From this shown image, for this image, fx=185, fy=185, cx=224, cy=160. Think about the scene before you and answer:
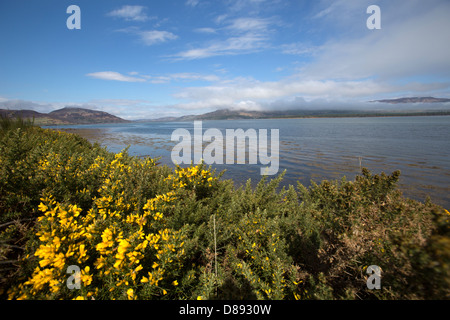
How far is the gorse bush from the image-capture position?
73.4 inches

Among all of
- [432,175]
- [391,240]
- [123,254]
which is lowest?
[432,175]

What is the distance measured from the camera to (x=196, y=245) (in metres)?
2.93

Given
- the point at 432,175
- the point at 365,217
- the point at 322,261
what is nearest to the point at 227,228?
the point at 322,261

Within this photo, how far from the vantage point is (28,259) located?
2178 mm

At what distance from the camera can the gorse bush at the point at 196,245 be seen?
186 centimetres

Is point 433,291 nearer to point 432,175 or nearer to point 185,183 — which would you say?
point 185,183
